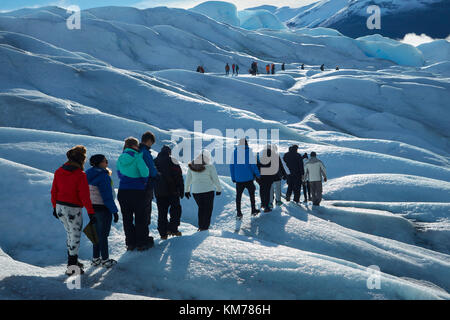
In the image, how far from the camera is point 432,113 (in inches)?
1231

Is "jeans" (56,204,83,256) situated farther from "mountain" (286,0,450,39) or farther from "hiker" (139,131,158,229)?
"mountain" (286,0,450,39)

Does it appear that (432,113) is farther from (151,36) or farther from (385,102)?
(151,36)

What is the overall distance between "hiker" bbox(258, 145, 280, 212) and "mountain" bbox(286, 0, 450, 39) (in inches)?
5472

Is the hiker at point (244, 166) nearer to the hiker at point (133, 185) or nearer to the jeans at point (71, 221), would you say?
the hiker at point (133, 185)

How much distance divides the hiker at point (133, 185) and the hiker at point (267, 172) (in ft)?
12.1

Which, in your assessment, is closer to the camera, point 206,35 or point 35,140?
point 35,140

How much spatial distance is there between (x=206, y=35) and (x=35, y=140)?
51.3 meters

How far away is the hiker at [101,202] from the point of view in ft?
16.9

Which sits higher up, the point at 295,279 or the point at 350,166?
the point at 350,166

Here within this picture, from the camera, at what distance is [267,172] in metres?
8.58

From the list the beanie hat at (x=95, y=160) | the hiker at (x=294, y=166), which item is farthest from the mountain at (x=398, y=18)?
the beanie hat at (x=95, y=160)

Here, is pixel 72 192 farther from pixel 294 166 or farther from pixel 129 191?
pixel 294 166

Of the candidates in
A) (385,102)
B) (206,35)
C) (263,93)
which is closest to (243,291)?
(263,93)
